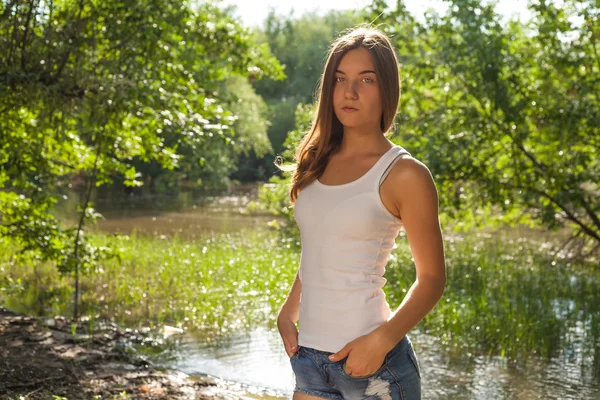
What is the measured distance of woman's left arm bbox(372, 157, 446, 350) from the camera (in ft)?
7.72

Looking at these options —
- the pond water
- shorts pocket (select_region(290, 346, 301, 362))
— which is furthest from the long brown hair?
the pond water

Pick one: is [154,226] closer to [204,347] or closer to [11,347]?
[204,347]

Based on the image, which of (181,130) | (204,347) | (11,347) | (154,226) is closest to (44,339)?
(11,347)

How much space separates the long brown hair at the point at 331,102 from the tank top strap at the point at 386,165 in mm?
193

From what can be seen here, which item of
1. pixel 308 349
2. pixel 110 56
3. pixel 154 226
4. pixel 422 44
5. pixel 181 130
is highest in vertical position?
pixel 422 44

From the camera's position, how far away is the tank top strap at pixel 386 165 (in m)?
2.41

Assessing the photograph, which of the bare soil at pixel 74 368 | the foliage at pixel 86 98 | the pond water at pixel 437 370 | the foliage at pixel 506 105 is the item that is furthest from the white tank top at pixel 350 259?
the foliage at pixel 506 105

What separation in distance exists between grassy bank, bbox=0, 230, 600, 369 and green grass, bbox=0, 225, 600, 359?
0.02 meters

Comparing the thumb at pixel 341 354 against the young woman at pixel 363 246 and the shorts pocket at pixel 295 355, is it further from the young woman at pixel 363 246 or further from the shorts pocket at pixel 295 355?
the shorts pocket at pixel 295 355

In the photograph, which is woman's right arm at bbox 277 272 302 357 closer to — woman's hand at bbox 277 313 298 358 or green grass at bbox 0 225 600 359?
woman's hand at bbox 277 313 298 358

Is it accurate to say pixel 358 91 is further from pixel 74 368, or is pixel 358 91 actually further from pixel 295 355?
pixel 74 368

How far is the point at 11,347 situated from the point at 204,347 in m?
2.29

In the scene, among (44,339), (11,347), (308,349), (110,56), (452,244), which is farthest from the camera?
(452,244)

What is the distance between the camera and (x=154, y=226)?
912 inches
